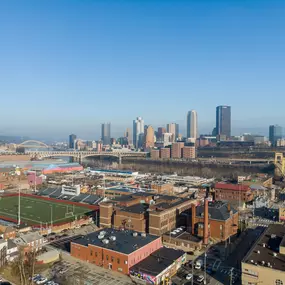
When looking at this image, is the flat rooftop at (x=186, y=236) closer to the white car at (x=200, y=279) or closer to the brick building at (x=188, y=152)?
the white car at (x=200, y=279)

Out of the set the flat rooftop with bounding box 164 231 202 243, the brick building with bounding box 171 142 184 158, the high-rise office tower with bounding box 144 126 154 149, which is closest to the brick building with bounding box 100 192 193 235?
the flat rooftop with bounding box 164 231 202 243

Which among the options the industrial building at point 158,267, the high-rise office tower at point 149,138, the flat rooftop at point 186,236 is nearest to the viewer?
the industrial building at point 158,267

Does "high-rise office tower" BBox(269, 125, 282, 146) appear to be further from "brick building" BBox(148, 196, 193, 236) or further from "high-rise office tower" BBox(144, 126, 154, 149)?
"brick building" BBox(148, 196, 193, 236)

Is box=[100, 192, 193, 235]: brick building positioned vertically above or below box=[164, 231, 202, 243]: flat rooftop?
above

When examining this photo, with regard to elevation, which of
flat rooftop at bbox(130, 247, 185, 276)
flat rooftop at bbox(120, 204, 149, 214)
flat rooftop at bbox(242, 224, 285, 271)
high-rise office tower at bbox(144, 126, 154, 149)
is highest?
high-rise office tower at bbox(144, 126, 154, 149)

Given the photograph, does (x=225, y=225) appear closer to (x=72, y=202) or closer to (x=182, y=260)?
(x=182, y=260)

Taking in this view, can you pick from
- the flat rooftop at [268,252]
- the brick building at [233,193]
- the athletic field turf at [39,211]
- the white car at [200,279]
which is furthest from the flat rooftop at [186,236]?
the brick building at [233,193]

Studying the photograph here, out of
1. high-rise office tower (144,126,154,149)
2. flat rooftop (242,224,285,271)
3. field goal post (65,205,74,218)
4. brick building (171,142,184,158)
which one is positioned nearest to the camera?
flat rooftop (242,224,285,271)
